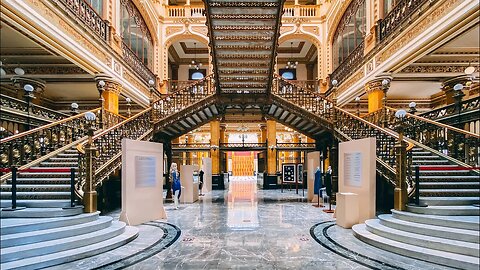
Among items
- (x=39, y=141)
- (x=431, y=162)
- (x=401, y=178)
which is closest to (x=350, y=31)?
(x=431, y=162)

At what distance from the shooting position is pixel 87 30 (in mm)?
9922

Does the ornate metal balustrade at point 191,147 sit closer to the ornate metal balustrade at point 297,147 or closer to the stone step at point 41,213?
the ornate metal balustrade at point 297,147

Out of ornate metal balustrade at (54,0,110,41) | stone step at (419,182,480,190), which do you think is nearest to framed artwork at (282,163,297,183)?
stone step at (419,182,480,190)

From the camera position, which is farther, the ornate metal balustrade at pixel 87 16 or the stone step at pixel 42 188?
the ornate metal balustrade at pixel 87 16

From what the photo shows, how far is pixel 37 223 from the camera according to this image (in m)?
5.24

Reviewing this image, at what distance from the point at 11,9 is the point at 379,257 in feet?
28.2

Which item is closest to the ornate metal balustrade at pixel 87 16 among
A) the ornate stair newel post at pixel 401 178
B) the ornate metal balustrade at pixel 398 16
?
the ornate stair newel post at pixel 401 178

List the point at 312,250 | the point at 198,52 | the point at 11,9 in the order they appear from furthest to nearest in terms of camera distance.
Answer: the point at 198,52
the point at 11,9
the point at 312,250

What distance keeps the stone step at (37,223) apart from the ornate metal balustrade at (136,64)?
876 centimetres

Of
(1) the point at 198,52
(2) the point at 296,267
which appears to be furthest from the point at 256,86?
(1) the point at 198,52

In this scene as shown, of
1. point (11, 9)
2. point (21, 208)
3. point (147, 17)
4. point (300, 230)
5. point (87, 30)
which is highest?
point (147, 17)

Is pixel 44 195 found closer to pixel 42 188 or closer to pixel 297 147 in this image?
pixel 42 188

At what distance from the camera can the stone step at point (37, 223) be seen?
194 inches

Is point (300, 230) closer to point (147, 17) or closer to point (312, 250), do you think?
point (312, 250)
